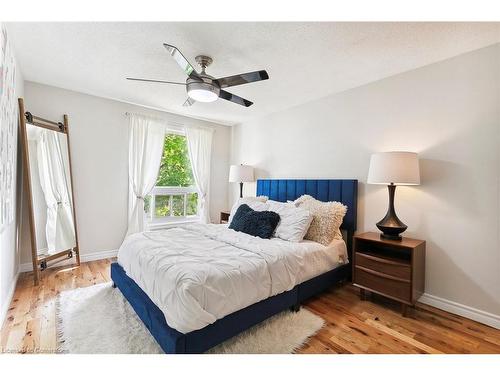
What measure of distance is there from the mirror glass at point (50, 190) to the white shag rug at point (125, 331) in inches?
42.1

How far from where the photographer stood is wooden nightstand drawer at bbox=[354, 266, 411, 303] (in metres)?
2.16

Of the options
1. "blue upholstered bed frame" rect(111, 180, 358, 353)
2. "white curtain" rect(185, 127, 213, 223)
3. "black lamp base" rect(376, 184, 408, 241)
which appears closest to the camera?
"blue upholstered bed frame" rect(111, 180, 358, 353)

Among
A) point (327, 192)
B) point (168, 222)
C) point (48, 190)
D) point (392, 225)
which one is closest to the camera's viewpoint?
point (392, 225)

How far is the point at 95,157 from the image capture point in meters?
3.52

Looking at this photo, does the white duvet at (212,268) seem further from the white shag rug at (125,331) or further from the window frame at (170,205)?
the window frame at (170,205)

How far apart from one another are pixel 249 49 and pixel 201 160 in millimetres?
2686

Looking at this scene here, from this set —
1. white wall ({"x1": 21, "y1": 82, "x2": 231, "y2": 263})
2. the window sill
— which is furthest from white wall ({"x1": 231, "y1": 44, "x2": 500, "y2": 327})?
white wall ({"x1": 21, "y1": 82, "x2": 231, "y2": 263})

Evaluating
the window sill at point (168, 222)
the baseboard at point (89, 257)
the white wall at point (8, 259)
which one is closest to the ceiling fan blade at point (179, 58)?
the white wall at point (8, 259)

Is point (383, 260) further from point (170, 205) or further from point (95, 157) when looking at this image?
point (95, 157)

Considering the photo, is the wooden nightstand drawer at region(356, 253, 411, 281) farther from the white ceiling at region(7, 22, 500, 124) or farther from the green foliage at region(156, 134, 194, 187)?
the green foliage at region(156, 134, 194, 187)

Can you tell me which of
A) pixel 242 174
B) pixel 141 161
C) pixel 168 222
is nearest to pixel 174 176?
pixel 141 161

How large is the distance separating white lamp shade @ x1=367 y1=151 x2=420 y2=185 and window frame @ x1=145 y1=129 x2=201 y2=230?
3.28 metres

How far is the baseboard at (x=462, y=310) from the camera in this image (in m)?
2.05
